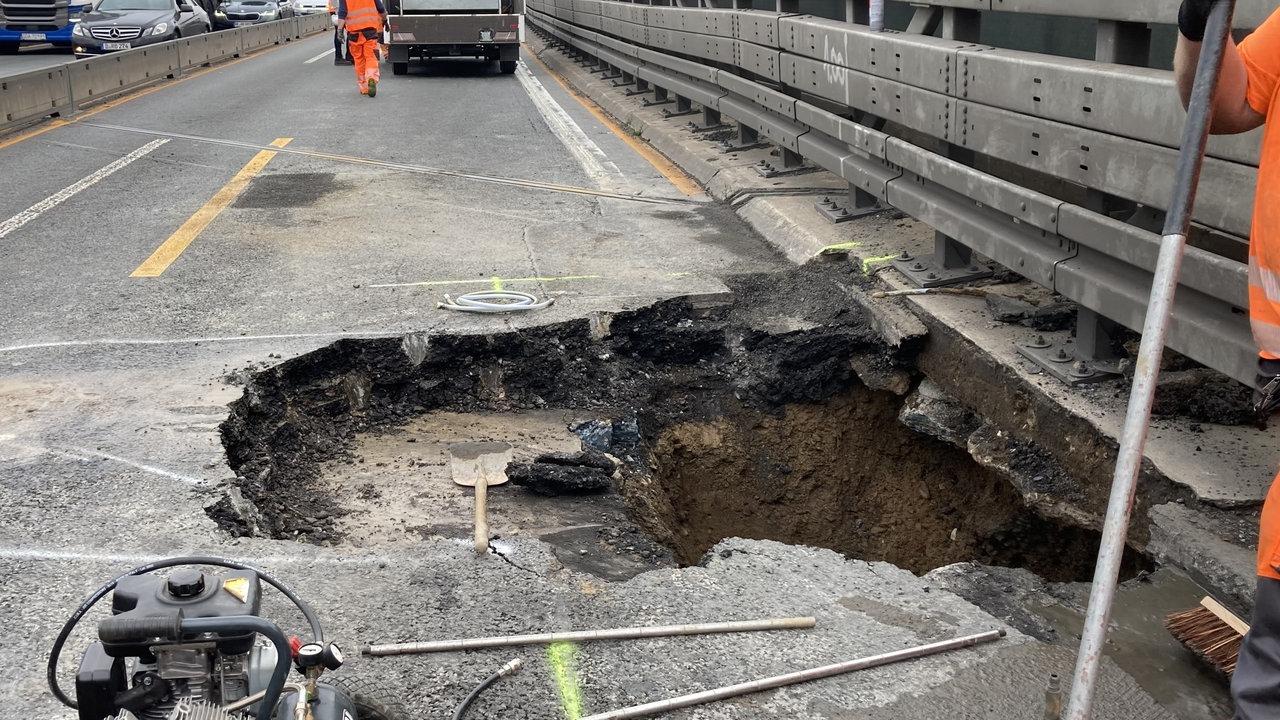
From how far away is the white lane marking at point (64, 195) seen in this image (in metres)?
8.70

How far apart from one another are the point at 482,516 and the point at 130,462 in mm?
1416

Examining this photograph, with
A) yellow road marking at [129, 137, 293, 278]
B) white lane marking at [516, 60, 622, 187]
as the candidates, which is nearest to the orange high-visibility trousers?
white lane marking at [516, 60, 622, 187]

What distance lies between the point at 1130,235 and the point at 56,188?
30.5 feet

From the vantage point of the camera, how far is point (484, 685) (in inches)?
117

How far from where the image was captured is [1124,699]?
296 centimetres

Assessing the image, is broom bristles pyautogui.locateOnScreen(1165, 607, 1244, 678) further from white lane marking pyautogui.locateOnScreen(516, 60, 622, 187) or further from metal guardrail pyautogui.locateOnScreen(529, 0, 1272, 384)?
white lane marking pyautogui.locateOnScreen(516, 60, 622, 187)

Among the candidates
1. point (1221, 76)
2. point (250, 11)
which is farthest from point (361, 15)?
point (250, 11)

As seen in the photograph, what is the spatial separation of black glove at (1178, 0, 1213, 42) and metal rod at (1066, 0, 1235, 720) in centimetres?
9

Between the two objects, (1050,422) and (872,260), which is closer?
(1050,422)

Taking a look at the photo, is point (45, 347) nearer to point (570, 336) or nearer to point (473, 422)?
point (473, 422)

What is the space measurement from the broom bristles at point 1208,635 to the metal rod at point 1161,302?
3.49 feet

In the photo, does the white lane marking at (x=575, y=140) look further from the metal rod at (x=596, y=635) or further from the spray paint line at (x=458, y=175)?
the metal rod at (x=596, y=635)

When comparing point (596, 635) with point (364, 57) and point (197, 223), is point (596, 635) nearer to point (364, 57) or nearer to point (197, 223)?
point (197, 223)

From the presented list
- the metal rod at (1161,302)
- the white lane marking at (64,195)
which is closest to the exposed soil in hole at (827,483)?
the metal rod at (1161,302)
